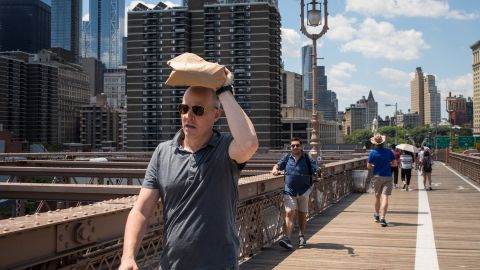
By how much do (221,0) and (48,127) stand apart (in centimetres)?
7667

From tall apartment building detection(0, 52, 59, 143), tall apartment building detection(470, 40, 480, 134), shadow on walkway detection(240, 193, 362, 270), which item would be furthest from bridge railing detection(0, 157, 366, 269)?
tall apartment building detection(0, 52, 59, 143)

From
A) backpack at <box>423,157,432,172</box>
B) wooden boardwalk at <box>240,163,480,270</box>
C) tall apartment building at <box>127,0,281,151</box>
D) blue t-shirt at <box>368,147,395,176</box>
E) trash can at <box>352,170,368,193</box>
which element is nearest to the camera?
wooden boardwalk at <box>240,163,480,270</box>

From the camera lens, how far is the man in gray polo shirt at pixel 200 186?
3016 mm

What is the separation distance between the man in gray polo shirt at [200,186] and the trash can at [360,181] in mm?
18109

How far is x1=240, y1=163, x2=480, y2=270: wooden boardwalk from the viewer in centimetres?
815

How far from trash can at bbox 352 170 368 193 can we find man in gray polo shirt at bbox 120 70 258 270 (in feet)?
59.4

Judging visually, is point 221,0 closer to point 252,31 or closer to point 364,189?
point 252,31

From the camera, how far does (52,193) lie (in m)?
6.58

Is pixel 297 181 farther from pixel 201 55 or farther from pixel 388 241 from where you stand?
pixel 201 55

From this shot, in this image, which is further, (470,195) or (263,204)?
(470,195)

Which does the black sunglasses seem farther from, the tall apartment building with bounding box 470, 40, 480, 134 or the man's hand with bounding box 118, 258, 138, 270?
the tall apartment building with bounding box 470, 40, 480, 134

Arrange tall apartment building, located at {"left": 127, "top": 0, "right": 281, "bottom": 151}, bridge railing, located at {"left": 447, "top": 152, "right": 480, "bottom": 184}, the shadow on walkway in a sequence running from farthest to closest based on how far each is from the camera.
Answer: tall apartment building, located at {"left": 127, "top": 0, "right": 281, "bottom": 151} → bridge railing, located at {"left": 447, "top": 152, "right": 480, "bottom": 184} → the shadow on walkway

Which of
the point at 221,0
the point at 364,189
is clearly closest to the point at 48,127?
the point at 221,0

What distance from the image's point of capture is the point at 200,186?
10.0ft
